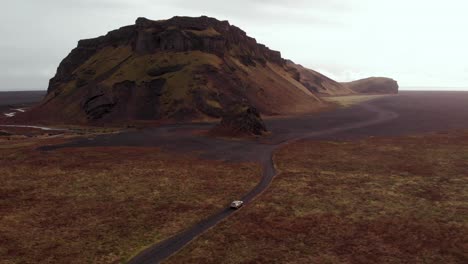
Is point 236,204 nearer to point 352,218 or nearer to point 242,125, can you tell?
point 352,218

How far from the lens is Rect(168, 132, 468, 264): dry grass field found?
20641mm

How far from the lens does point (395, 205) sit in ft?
93.4

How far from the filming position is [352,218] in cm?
2602

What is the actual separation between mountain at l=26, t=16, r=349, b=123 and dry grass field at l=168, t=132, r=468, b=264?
186 feet

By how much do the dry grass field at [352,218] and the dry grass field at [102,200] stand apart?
3762mm

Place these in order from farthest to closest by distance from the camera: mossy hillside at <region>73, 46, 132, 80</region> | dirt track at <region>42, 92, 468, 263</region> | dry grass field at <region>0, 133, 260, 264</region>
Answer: mossy hillside at <region>73, 46, 132, 80</region> → dirt track at <region>42, 92, 468, 263</region> → dry grass field at <region>0, 133, 260, 264</region>

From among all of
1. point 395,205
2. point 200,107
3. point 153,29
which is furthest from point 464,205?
point 153,29

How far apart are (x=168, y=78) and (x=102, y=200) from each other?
87.7 metres

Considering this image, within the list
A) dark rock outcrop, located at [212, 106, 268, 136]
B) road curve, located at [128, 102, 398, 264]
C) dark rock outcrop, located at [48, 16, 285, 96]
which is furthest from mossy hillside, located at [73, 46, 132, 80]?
road curve, located at [128, 102, 398, 264]

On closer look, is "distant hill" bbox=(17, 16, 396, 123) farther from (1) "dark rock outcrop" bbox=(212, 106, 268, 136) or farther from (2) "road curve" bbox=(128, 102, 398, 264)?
(2) "road curve" bbox=(128, 102, 398, 264)

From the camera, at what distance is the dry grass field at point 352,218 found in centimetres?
2064

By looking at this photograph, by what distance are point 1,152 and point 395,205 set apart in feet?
176

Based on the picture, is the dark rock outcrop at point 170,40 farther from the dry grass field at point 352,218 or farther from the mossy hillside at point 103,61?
the dry grass field at point 352,218

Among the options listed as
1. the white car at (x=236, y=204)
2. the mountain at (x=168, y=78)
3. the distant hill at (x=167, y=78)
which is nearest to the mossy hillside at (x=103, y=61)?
the mountain at (x=168, y=78)
